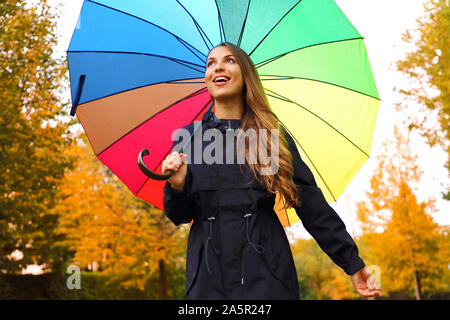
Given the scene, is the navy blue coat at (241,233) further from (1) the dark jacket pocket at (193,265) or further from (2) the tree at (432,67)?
(2) the tree at (432,67)

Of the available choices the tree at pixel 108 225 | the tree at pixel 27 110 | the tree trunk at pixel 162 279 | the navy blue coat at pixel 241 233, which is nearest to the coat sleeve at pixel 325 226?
the navy blue coat at pixel 241 233

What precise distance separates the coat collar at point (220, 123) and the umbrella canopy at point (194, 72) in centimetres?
73

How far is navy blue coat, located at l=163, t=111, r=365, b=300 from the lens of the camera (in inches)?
96.3

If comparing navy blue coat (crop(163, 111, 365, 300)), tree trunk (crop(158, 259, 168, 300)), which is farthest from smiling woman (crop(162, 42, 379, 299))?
tree trunk (crop(158, 259, 168, 300))

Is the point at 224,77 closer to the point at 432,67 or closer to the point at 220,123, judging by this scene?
the point at 220,123

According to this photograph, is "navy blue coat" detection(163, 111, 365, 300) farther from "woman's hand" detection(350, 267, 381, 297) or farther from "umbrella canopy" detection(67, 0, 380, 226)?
"umbrella canopy" detection(67, 0, 380, 226)

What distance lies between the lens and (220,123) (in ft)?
9.64

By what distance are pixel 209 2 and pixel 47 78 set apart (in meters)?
9.51

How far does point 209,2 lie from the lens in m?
3.48

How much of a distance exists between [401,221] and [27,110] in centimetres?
1515

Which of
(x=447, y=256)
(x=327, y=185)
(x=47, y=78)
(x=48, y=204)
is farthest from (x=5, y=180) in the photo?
(x=447, y=256)

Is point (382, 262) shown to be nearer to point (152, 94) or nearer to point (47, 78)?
point (47, 78)

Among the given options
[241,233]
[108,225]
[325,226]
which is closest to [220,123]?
[241,233]

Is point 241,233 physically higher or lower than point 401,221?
lower
